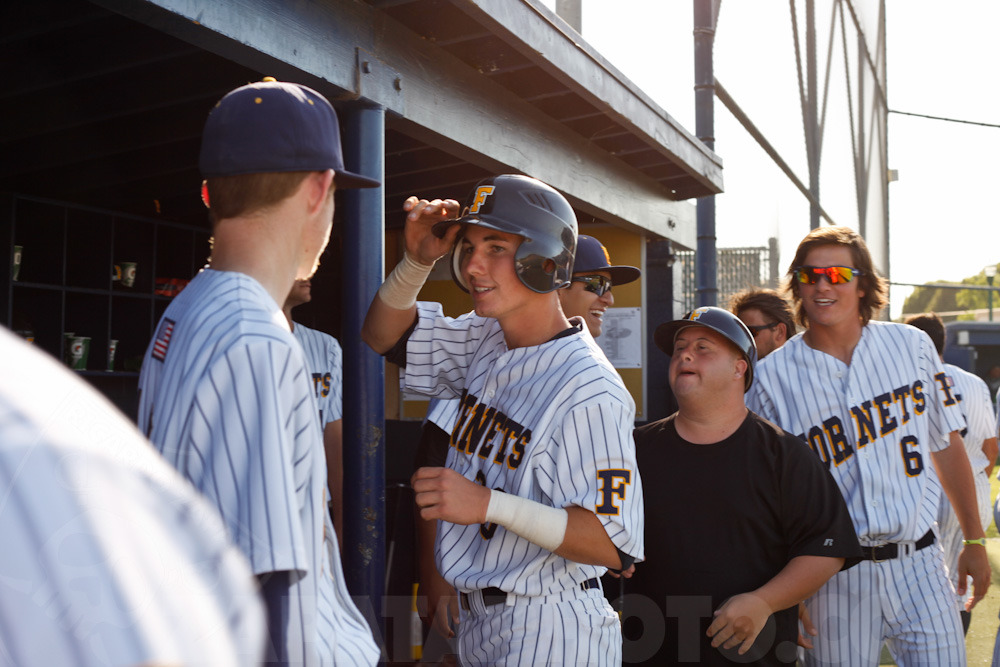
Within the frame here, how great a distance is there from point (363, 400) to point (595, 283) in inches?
46.3

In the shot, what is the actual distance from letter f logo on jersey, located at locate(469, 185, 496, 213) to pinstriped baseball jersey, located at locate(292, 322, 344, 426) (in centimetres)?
214

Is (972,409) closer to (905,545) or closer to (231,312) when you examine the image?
(905,545)

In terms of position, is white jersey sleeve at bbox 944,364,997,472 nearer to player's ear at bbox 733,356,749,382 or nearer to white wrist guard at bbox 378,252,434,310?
player's ear at bbox 733,356,749,382

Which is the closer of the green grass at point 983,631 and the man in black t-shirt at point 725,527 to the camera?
the man in black t-shirt at point 725,527

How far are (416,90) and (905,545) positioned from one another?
273 cm

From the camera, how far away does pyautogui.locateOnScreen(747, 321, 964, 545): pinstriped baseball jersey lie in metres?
3.12

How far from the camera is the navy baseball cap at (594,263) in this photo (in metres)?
3.85

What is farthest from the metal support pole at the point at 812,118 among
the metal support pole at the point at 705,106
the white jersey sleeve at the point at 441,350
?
the white jersey sleeve at the point at 441,350

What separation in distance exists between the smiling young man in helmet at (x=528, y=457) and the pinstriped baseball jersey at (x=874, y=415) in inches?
49.9

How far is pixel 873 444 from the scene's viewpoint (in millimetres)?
3209

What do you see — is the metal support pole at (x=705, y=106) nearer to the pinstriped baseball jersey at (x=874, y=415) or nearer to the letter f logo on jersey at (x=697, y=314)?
the pinstriped baseball jersey at (x=874, y=415)

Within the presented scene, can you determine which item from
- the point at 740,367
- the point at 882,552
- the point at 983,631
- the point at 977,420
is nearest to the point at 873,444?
the point at 882,552

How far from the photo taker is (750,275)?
11891 mm

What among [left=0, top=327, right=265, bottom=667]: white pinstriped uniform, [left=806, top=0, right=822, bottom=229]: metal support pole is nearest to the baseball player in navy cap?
[left=0, top=327, right=265, bottom=667]: white pinstriped uniform
